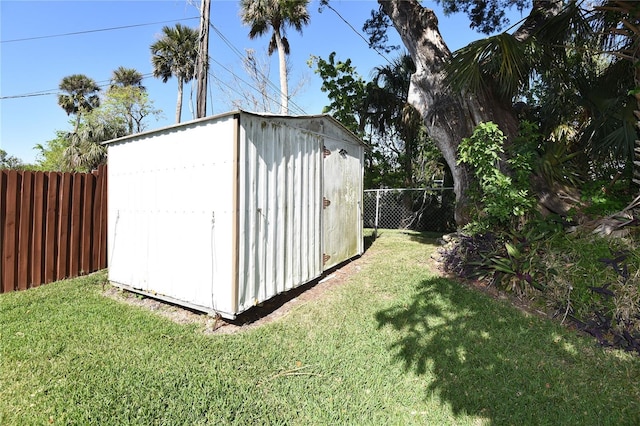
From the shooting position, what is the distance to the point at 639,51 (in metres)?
3.85

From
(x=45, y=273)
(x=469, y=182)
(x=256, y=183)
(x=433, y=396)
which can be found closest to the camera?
(x=433, y=396)

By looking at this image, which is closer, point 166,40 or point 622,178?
point 622,178

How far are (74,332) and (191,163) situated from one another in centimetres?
222

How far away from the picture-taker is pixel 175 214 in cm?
370

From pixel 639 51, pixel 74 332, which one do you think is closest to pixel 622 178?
pixel 639 51

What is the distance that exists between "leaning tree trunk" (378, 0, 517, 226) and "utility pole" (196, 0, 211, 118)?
386 cm

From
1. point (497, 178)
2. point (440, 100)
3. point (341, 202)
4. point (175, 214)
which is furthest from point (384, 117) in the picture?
point (175, 214)

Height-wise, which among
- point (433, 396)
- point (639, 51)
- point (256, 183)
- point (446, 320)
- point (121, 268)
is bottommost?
point (433, 396)

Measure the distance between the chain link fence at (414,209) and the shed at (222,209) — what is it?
5552mm

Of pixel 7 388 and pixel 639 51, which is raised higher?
pixel 639 51

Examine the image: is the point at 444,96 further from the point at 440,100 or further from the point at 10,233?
the point at 10,233

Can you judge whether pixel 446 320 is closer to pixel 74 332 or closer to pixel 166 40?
pixel 74 332

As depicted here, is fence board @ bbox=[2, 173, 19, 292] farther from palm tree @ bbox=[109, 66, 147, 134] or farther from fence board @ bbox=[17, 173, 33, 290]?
palm tree @ bbox=[109, 66, 147, 134]

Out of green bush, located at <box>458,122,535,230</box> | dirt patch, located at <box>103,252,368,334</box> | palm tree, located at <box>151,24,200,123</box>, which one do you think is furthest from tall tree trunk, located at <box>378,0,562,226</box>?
palm tree, located at <box>151,24,200,123</box>
